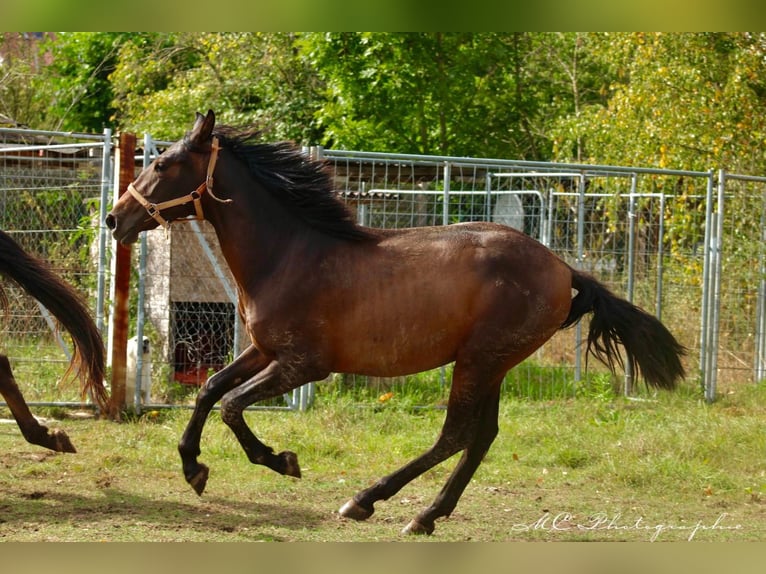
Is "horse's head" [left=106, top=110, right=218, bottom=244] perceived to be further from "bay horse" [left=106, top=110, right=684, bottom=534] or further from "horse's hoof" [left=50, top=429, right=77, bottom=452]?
"horse's hoof" [left=50, top=429, right=77, bottom=452]

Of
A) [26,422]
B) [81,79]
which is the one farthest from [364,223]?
[81,79]

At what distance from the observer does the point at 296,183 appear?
20.8ft

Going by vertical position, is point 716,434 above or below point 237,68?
below

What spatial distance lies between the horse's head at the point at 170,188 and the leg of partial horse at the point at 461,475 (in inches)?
88.3

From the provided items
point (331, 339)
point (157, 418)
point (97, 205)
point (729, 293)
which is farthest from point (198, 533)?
A: point (729, 293)

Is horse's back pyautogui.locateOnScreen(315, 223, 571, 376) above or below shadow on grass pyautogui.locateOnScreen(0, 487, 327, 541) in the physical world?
above

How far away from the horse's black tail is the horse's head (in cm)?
247

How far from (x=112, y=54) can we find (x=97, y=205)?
44.8 ft

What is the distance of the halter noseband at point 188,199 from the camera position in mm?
6047

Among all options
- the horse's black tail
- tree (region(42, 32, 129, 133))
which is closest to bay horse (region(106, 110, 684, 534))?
the horse's black tail

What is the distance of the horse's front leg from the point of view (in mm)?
5969

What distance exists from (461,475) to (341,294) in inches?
54.1

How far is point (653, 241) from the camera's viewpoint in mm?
15828
